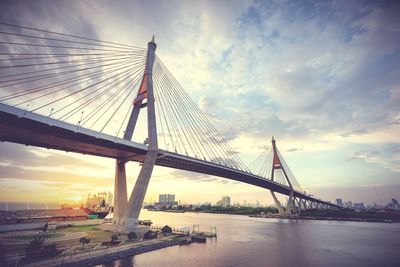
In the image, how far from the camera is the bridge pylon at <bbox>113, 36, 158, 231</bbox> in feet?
94.2

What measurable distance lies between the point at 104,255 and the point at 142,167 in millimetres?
12860

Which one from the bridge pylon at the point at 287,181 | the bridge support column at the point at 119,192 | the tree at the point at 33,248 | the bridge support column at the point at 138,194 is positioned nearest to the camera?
the tree at the point at 33,248

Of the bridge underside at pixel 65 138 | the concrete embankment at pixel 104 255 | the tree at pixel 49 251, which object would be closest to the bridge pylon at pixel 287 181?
the bridge underside at pixel 65 138

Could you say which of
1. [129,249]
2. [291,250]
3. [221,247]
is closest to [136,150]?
[129,249]

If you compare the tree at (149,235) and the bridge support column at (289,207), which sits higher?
the bridge support column at (289,207)

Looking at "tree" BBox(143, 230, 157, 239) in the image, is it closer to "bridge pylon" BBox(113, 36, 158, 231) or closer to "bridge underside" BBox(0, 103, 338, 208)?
"bridge pylon" BBox(113, 36, 158, 231)

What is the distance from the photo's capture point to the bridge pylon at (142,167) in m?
28.7

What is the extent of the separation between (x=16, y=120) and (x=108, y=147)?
10203 millimetres

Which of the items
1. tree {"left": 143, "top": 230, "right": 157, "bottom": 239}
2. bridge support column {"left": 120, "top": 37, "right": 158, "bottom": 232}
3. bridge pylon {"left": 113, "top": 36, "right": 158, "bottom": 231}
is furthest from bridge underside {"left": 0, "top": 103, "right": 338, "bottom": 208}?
tree {"left": 143, "top": 230, "right": 157, "bottom": 239}

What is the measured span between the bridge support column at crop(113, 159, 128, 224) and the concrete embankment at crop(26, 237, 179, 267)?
8238 mm

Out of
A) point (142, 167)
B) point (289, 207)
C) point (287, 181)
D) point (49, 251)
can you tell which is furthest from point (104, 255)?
point (289, 207)

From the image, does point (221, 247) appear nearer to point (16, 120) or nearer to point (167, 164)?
point (167, 164)

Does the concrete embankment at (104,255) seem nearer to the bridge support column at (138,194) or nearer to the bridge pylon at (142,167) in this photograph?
the bridge support column at (138,194)

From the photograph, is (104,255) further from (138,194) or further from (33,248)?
(138,194)
